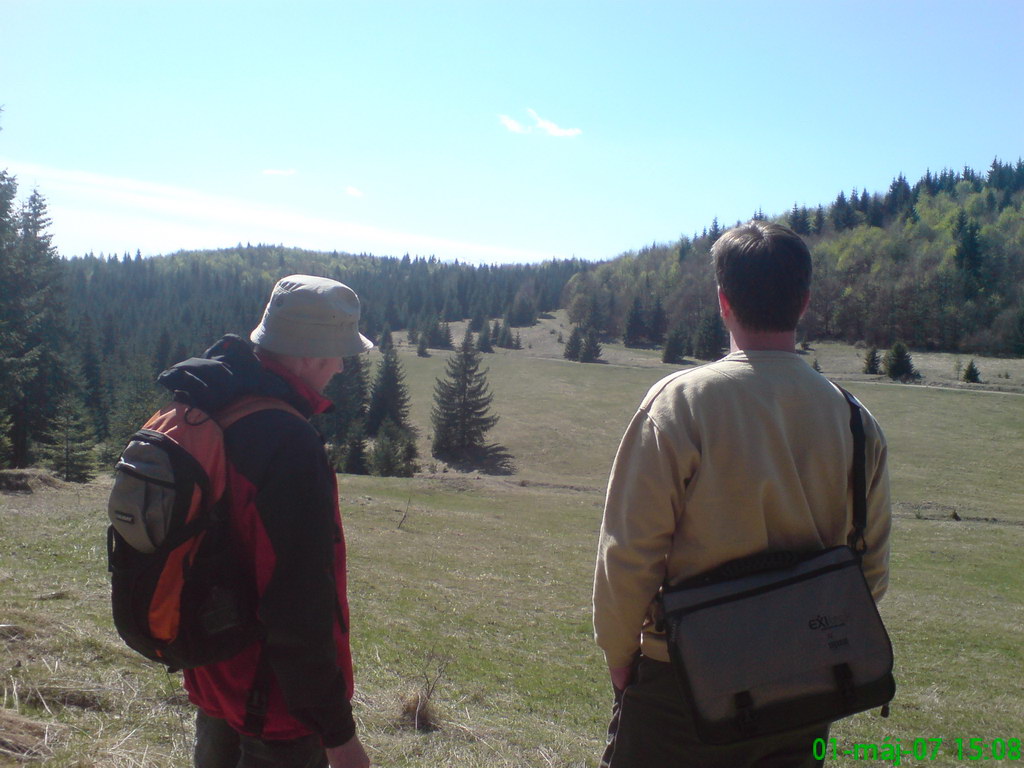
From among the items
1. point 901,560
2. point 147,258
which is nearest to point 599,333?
point 901,560

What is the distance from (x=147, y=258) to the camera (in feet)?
652

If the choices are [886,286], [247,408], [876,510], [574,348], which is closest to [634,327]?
[574,348]

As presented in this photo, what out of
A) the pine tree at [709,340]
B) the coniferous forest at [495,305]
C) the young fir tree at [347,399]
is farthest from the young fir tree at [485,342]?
the young fir tree at [347,399]

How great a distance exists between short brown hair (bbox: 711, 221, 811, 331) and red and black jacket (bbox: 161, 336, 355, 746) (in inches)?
57.5

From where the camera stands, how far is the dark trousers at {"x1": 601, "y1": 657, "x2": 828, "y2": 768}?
86.5 inches

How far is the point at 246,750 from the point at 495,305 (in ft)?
424

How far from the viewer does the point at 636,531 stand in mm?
2215

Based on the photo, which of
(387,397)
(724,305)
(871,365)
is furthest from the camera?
(871,365)

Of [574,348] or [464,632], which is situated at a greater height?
[574,348]

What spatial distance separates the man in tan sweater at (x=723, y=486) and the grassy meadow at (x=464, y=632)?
94.3 inches

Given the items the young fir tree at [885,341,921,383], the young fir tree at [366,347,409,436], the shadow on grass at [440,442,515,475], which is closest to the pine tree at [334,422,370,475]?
the shadow on grass at [440,442,515,475]

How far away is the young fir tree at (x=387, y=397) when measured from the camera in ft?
180

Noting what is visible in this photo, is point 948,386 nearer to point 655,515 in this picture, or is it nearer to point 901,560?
point 901,560

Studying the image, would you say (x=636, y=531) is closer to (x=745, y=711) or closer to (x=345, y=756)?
(x=745, y=711)
